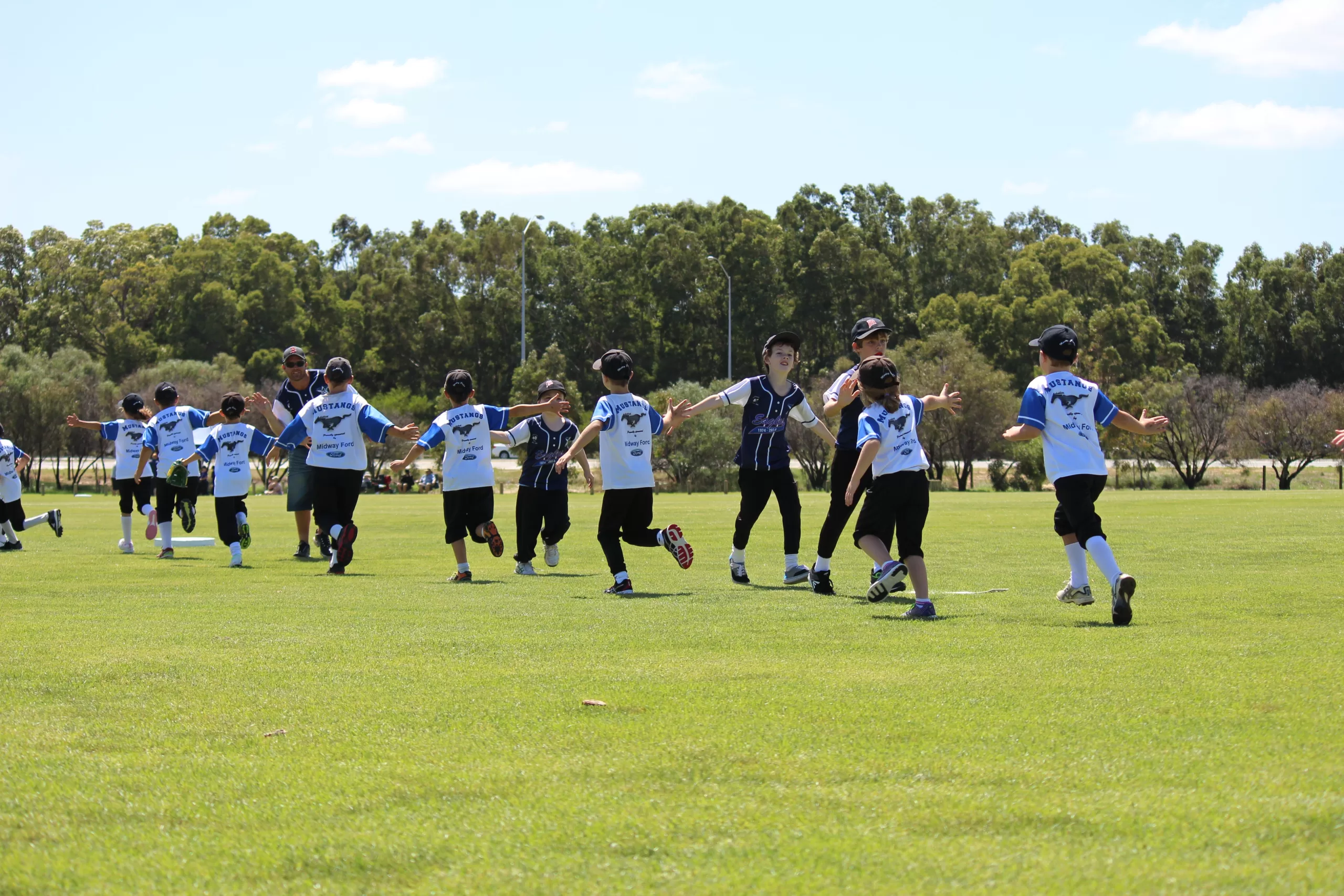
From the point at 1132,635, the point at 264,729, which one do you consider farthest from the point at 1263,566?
the point at 264,729

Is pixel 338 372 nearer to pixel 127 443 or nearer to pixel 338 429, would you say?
pixel 338 429

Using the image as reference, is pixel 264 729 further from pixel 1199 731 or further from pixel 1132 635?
pixel 1132 635

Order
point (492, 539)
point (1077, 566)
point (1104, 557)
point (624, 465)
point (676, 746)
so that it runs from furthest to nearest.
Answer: point (492, 539) → point (624, 465) → point (1077, 566) → point (1104, 557) → point (676, 746)

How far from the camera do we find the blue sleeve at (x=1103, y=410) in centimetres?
898

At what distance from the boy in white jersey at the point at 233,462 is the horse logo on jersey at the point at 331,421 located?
1288mm

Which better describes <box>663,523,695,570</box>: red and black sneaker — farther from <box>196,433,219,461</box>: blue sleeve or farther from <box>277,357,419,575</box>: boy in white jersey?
<box>196,433,219,461</box>: blue sleeve

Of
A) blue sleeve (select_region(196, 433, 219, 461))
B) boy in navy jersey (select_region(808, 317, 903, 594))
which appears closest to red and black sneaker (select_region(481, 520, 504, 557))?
boy in navy jersey (select_region(808, 317, 903, 594))

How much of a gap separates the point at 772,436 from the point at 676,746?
669 centimetres

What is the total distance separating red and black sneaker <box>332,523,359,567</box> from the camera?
12805 millimetres

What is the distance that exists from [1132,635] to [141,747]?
5.27m

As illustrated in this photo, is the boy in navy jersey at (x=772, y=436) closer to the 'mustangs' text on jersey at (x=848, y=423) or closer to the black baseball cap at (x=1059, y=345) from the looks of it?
the 'mustangs' text on jersey at (x=848, y=423)

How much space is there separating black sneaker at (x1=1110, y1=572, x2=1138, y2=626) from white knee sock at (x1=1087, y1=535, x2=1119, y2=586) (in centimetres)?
10

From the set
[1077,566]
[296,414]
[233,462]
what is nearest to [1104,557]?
[1077,566]

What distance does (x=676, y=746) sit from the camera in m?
4.73
